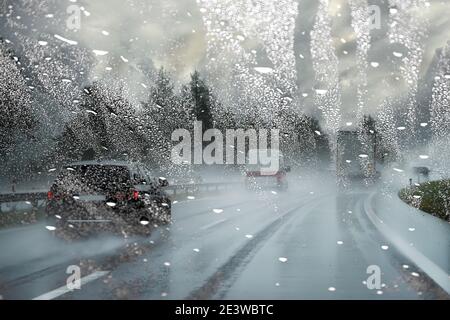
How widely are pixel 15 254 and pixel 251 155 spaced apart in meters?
24.6

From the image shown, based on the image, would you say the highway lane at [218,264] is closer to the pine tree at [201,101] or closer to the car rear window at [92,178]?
the car rear window at [92,178]

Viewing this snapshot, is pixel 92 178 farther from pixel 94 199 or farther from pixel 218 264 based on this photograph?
pixel 218 264

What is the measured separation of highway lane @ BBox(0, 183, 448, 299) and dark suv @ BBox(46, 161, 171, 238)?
346 millimetres

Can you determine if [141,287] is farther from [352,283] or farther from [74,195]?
[74,195]

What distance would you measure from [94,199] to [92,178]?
0.41 m

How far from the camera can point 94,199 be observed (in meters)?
11.4

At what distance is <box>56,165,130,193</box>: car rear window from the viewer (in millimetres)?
11398

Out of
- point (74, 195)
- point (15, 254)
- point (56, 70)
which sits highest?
point (56, 70)

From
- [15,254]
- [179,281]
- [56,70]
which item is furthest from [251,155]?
[179,281]

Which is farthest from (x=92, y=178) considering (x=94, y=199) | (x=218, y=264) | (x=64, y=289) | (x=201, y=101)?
(x=201, y=101)

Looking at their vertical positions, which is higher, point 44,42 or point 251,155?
point 44,42

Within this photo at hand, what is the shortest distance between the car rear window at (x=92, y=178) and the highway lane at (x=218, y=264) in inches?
41.4

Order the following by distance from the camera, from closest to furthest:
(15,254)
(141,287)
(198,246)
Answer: (141,287), (15,254), (198,246)
